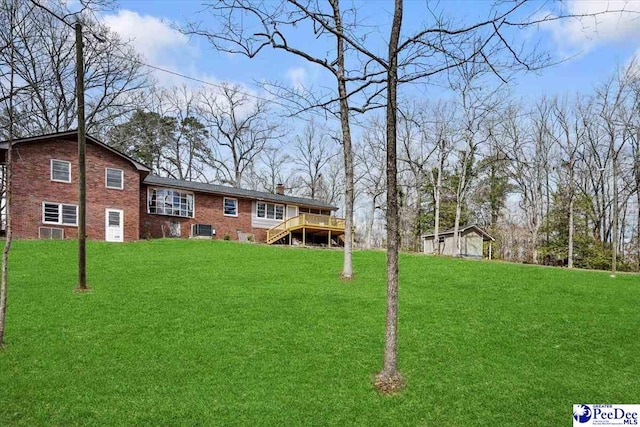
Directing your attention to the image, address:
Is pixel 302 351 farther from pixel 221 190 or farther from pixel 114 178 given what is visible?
pixel 221 190

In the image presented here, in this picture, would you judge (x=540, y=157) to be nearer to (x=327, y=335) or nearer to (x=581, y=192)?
(x=581, y=192)

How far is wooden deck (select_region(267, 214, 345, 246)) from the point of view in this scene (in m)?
25.3

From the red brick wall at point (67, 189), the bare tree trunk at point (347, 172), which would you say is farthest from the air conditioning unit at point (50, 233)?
the bare tree trunk at point (347, 172)

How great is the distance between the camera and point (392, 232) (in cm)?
529

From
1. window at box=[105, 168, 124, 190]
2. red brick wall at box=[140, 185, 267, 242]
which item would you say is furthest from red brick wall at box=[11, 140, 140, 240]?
red brick wall at box=[140, 185, 267, 242]

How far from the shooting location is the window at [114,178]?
20.8m

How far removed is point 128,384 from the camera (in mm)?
4980

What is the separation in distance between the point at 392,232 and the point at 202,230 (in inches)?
826

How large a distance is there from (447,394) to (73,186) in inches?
807

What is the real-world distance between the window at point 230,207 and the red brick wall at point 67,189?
5.69 m

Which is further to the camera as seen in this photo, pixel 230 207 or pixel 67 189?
pixel 230 207

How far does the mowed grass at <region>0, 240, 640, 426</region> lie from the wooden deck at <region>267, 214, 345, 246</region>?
14118 millimetres

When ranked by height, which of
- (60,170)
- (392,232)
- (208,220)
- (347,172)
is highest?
(60,170)
